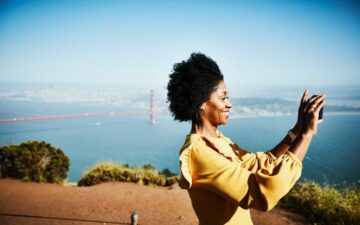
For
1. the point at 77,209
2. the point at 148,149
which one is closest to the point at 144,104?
the point at 148,149

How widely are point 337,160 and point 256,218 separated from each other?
138ft

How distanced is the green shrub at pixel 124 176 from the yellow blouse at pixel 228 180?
318 inches

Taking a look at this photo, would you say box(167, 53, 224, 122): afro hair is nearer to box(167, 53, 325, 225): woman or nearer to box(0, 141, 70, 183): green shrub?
box(167, 53, 325, 225): woman

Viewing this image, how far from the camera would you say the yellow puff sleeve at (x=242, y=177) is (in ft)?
3.17

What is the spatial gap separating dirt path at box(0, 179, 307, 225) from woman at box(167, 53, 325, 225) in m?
4.93

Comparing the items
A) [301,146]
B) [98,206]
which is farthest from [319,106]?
[98,206]

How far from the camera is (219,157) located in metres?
1.15

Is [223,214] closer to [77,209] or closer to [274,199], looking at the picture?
[274,199]

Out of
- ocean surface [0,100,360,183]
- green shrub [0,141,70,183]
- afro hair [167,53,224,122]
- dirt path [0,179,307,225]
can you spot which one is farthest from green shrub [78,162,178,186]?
ocean surface [0,100,360,183]

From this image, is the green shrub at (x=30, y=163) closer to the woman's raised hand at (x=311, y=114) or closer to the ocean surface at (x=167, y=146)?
the woman's raised hand at (x=311, y=114)

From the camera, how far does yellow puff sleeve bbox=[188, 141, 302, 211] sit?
965mm

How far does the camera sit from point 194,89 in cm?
146

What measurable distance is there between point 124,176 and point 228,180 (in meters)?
8.76

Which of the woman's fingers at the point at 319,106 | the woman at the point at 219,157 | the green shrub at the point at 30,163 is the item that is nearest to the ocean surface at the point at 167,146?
the green shrub at the point at 30,163
